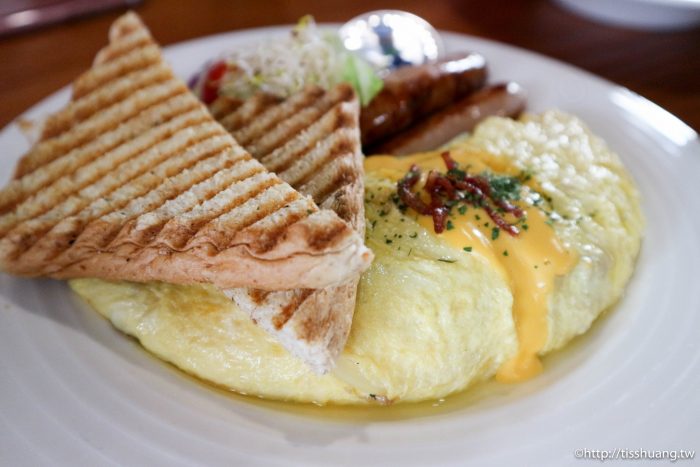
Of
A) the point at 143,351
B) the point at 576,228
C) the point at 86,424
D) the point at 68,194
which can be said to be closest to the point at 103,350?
the point at 143,351

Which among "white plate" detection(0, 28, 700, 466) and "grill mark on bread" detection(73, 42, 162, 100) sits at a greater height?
"grill mark on bread" detection(73, 42, 162, 100)

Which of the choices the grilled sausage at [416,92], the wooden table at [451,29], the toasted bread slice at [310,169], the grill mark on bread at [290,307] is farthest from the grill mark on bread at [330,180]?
the wooden table at [451,29]

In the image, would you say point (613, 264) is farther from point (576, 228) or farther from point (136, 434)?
point (136, 434)

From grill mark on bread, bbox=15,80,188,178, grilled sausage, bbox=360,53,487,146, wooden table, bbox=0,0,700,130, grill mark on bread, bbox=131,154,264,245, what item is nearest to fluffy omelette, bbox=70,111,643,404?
grill mark on bread, bbox=131,154,264,245

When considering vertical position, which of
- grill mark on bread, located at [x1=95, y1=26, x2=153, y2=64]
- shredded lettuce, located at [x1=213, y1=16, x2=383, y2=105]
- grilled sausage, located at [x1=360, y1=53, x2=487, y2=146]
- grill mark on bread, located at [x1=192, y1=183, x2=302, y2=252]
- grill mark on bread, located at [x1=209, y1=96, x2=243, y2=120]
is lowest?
grilled sausage, located at [x1=360, y1=53, x2=487, y2=146]

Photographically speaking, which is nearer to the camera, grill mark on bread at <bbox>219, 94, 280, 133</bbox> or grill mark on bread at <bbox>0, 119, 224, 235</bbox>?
grill mark on bread at <bbox>0, 119, 224, 235</bbox>

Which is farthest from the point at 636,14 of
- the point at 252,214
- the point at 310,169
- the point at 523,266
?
the point at 252,214

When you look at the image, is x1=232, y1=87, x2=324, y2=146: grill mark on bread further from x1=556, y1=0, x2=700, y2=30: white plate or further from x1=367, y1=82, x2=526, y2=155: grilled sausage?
x1=556, y1=0, x2=700, y2=30: white plate
